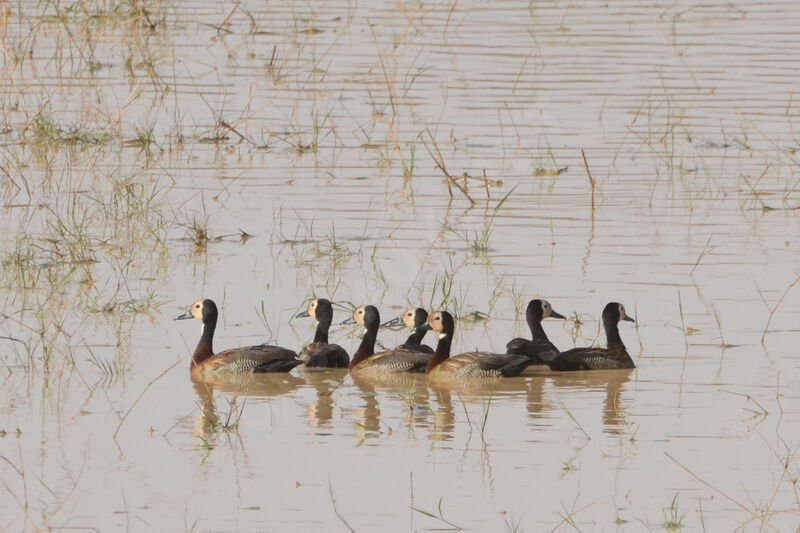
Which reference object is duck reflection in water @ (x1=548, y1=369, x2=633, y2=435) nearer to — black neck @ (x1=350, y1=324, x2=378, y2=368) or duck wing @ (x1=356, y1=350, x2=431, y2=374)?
duck wing @ (x1=356, y1=350, x2=431, y2=374)

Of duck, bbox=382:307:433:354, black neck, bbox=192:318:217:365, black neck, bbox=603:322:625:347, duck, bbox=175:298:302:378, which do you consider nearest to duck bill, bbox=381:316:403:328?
duck, bbox=382:307:433:354

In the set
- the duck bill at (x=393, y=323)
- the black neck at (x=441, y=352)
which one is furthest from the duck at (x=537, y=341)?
the duck bill at (x=393, y=323)

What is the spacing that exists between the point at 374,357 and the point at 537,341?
38.6 inches

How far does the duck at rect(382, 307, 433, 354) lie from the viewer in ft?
36.9

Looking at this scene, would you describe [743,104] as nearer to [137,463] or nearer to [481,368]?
[481,368]

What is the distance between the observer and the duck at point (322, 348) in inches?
431

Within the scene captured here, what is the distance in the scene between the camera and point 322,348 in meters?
11.0

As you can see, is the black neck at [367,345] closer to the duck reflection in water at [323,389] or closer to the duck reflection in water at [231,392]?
the duck reflection in water at [323,389]

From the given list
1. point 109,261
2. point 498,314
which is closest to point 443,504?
point 498,314

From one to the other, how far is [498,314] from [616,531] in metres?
4.35

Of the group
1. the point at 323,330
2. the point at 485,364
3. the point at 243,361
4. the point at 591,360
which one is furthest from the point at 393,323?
the point at 591,360

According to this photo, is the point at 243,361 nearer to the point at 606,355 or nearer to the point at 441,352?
the point at 441,352

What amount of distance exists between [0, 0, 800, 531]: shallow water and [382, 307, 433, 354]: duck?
0.40m

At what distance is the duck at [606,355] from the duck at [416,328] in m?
0.92
